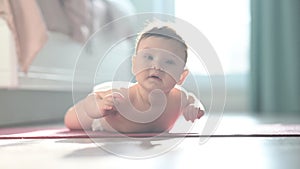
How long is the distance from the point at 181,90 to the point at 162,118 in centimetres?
7

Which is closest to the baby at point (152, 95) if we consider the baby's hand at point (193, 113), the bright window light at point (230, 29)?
the baby's hand at point (193, 113)

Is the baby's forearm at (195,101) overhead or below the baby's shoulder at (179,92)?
below

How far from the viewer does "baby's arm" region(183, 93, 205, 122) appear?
856mm

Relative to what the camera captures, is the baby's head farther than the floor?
Yes

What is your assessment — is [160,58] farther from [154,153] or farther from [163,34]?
[154,153]

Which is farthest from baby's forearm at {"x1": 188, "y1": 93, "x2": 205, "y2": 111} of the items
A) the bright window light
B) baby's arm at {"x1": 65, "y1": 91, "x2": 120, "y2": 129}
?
the bright window light

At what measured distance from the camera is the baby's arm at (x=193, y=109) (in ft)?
2.81

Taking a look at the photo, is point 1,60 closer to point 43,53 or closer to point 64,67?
point 43,53

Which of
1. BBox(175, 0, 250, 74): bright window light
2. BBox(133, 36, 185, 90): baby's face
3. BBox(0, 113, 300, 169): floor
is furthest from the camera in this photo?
BBox(175, 0, 250, 74): bright window light

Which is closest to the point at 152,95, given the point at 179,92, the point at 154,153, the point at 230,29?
the point at 179,92

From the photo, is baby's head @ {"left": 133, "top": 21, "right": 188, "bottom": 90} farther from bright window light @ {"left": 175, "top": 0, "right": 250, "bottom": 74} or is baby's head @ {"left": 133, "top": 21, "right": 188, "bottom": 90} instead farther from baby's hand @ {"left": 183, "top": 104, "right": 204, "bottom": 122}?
bright window light @ {"left": 175, "top": 0, "right": 250, "bottom": 74}

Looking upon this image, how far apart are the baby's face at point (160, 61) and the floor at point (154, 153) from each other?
0.11m

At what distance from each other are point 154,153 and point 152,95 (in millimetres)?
185

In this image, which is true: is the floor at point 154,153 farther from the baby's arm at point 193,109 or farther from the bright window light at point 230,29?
the bright window light at point 230,29
